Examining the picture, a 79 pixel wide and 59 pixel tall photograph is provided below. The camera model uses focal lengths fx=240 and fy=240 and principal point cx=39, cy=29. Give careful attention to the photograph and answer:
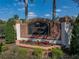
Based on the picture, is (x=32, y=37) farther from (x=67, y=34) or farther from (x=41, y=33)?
(x=67, y=34)

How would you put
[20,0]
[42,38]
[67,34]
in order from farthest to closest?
[20,0] < [42,38] < [67,34]

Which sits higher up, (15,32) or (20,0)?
(20,0)

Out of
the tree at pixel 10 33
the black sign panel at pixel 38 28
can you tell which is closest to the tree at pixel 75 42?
the black sign panel at pixel 38 28

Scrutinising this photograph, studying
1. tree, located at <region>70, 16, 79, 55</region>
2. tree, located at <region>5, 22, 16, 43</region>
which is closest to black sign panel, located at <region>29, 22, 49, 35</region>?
tree, located at <region>5, 22, 16, 43</region>

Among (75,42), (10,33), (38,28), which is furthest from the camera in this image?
(10,33)

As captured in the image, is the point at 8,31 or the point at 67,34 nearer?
the point at 67,34

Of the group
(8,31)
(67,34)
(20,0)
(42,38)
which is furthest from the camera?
(20,0)

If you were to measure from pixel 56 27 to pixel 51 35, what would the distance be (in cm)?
84

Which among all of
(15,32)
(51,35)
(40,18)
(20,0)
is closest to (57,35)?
(51,35)

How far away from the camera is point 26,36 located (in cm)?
2272

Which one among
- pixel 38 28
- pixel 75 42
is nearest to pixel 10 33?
pixel 38 28

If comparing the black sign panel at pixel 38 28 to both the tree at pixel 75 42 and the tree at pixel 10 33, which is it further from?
the tree at pixel 75 42

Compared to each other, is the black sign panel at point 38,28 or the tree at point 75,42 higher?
the black sign panel at point 38,28

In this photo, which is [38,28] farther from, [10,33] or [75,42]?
[75,42]
